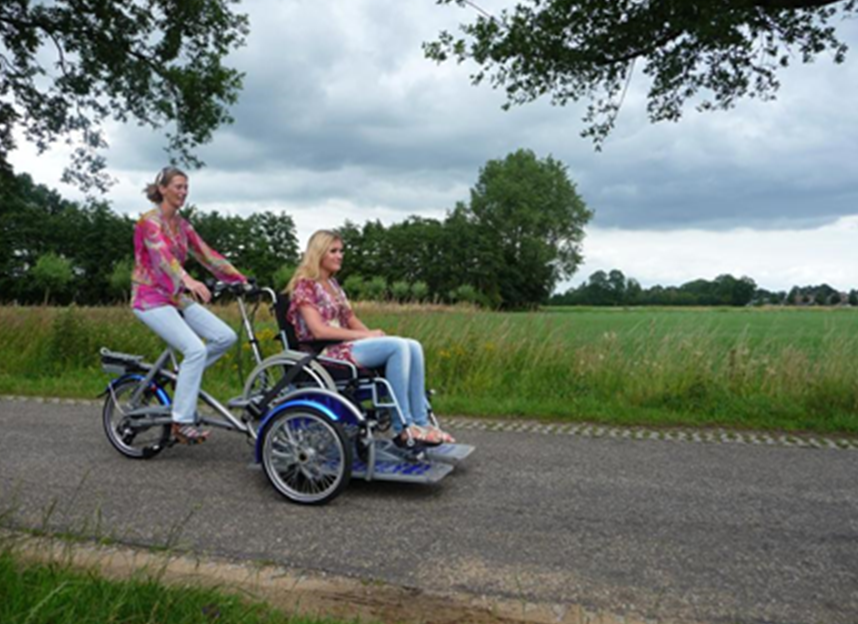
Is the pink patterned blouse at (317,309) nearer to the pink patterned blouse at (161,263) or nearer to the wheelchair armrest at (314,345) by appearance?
the wheelchair armrest at (314,345)

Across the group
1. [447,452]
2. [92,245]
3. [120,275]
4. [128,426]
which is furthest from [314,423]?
[92,245]

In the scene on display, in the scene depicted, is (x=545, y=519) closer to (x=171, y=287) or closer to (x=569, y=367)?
(x=171, y=287)

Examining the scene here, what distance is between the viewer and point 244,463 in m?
5.56

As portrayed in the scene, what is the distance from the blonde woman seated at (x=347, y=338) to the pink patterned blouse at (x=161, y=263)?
56cm

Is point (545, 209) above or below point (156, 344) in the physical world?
above

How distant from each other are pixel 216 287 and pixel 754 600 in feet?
11.9

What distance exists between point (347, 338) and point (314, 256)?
66 cm

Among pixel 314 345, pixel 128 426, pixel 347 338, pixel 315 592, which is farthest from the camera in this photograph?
pixel 128 426

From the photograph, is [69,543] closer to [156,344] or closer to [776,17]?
[156,344]

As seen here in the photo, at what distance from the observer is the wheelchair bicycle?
15.0 ft

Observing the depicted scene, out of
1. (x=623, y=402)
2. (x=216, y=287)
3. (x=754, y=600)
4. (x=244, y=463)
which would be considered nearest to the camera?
(x=754, y=600)

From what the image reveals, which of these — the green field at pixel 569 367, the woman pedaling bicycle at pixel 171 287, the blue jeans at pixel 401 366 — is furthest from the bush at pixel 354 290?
the blue jeans at pixel 401 366

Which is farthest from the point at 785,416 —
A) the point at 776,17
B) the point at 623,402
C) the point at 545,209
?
the point at 545,209

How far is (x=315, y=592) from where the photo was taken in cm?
319
